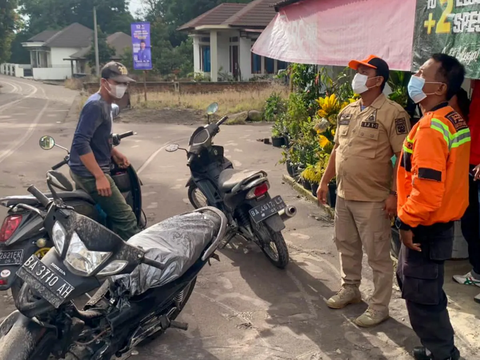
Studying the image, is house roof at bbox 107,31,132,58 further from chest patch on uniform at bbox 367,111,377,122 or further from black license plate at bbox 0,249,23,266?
chest patch on uniform at bbox 367,111,377,122

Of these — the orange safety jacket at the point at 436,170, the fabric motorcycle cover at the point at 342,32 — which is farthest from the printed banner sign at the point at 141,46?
the orange safety jacket at the point at 436,170

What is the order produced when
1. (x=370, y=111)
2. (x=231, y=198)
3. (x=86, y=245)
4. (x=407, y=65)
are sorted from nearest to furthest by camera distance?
(x=86, y=245)
(x=370, y=111)
(x=407, y=65)
(x=231, y=198)

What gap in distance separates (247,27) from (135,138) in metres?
16.5

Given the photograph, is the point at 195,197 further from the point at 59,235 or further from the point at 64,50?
the point at 64,50

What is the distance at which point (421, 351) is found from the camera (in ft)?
11.1

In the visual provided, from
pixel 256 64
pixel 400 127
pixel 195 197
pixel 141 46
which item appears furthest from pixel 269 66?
pixel 400 127

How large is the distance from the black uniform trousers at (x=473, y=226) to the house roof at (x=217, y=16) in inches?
1070

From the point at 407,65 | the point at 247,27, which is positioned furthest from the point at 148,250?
the point at 247,27

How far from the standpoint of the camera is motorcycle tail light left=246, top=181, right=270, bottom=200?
15.9 ft

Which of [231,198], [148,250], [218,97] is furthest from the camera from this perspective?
[218,97]

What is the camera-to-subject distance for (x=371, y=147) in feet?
12.2

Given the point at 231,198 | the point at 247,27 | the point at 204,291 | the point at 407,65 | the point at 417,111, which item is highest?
the point at 247,27

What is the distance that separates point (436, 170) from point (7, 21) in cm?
3845

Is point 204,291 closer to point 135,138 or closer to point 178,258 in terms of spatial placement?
point 178,258
